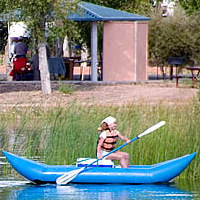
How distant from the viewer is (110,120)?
11.6m

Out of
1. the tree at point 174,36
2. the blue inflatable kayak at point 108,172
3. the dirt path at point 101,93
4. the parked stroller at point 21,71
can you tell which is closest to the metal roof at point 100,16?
the parked stroller at point 21,71

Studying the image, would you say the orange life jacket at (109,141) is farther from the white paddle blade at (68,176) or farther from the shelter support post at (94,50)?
the shelter support post at (94,50)

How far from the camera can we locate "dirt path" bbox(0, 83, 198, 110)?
72.8ft

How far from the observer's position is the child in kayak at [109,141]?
38.1 feet

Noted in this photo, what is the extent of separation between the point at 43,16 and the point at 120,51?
6183 mm

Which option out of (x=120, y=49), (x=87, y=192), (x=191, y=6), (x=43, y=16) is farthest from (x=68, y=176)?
(x=191, y=6)

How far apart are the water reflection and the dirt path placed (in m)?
9.34

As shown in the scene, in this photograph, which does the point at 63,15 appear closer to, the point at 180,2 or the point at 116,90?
the point at 116,90

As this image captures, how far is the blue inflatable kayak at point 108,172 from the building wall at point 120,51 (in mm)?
17508

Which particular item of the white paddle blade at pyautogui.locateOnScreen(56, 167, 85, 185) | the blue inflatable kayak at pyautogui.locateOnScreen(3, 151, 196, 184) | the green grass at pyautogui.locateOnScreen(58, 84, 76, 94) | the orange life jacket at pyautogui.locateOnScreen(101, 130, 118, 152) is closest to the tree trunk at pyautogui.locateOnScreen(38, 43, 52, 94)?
the green grass at pyautogui.locateOnScreen(58, 84, 76, 94)

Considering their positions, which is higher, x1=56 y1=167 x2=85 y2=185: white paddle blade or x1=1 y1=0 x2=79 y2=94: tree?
x1=1 y1=0 x2=79 y2=94: tree

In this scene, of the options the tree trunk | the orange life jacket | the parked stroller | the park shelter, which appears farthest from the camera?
the park shelter

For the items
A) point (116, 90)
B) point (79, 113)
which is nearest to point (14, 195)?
point (79, 113)

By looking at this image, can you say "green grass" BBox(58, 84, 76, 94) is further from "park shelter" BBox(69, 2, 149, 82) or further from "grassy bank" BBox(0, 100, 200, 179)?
"grassy bank" BBox(0, 100, 200, 179)
